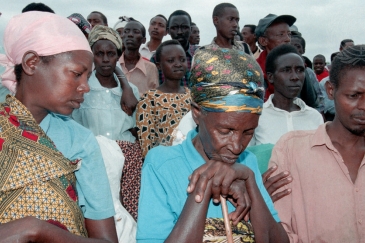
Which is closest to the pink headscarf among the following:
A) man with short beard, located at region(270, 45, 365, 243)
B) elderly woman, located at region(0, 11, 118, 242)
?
elderly woman, located at region(0, 11, 118, 242)

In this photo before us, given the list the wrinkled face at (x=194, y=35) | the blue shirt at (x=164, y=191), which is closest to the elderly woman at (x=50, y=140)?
the blue shirt at (x=164, y=191)

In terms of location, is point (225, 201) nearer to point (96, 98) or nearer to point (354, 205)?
point (354, 205)

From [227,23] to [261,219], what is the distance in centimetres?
498

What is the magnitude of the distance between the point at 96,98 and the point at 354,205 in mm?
3099

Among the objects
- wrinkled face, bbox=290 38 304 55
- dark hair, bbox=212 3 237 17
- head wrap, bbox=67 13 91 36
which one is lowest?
wrinkled face, bbox=290 38 304 55

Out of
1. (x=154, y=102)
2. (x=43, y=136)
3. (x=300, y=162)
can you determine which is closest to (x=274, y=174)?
(x=300, y=162)

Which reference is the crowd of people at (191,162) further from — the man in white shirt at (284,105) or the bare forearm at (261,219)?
the man in white shirt at (284,105)

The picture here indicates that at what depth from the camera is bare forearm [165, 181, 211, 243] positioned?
1.75 metres

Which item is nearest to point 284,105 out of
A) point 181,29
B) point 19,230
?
point 19,230

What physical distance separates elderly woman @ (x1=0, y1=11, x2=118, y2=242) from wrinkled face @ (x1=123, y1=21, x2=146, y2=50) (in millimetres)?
4646

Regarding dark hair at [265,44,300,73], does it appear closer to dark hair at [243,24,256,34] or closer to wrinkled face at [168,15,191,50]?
wrinkled face at [168,15,191,50]

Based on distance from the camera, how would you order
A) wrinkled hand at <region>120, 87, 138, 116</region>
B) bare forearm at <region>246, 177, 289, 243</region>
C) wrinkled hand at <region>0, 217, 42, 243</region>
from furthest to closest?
1. wrinkled hand at <region>120, 87, 138, 116</region>
2. bare forearm at <region>246, 177, 289, 243</region>
3. wrinkled hand at <region>0, 217, 42, 243</region>

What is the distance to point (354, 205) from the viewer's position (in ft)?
7.69

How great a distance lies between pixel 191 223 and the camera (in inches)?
69.2
